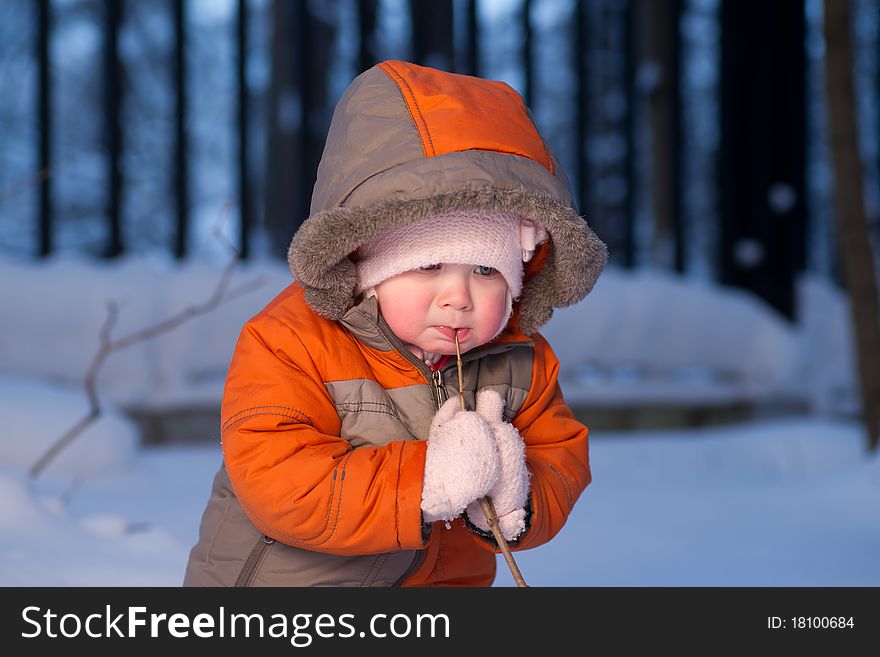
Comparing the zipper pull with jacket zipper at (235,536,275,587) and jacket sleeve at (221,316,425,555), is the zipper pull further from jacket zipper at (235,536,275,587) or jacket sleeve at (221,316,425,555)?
jacket zipper at (235,536,275,587)

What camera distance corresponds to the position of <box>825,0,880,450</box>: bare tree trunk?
3104 mm

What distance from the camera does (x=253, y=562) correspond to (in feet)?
4.24

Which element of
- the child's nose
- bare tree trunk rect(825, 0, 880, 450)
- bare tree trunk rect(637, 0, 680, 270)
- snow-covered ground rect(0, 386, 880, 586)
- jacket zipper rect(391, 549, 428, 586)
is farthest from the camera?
bare tree trunk rect(637, 0, 680, 270)

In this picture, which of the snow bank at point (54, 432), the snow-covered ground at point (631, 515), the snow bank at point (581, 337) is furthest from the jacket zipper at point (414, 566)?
the snow bank at point (581, 337)

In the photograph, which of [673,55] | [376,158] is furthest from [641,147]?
[376,158]

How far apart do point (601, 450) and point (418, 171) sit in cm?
262

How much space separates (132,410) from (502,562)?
1796 mm

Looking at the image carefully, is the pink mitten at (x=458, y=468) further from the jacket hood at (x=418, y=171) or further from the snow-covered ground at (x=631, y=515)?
the snow-covered ground at (x=631, y=515)

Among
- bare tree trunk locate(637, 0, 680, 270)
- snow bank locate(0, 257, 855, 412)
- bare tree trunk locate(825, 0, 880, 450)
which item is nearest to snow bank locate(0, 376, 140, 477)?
snow bank locate(0, 257, 855, 412)

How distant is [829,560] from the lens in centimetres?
206

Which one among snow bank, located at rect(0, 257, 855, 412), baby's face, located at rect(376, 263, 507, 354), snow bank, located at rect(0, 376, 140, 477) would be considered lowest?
baby's face, located at rect(376, 263, 507, 354)

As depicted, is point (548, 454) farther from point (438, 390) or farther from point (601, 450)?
point (601, 450)

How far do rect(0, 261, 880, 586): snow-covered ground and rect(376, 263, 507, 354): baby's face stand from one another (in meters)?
0.82
